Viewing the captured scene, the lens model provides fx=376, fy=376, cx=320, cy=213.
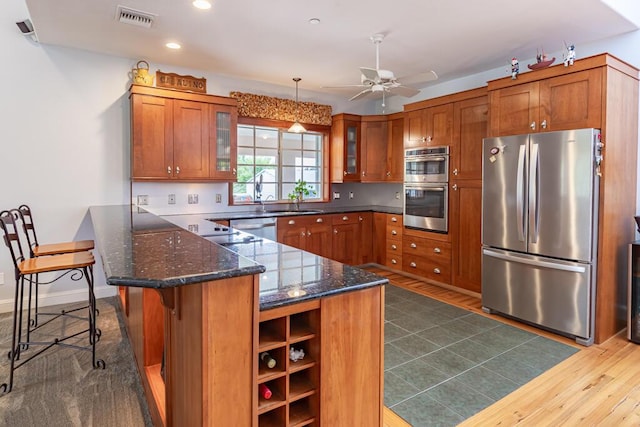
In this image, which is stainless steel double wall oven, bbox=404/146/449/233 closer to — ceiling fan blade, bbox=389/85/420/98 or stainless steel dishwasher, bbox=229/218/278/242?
ceiling fan blade, bbox=389/85/420/98

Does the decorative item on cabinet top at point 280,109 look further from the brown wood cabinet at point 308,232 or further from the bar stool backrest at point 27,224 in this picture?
the bar stool backrest at point 27,224

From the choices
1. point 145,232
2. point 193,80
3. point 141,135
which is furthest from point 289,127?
point 145,232

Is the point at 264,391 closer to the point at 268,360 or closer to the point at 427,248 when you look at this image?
the point at 268,360

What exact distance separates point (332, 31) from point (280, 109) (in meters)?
1.97

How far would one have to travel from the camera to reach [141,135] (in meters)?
3.98

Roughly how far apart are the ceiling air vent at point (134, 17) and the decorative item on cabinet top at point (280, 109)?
168 centimetres

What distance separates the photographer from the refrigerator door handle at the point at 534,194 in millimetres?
3248

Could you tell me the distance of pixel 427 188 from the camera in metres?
4.73

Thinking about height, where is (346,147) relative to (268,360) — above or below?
above

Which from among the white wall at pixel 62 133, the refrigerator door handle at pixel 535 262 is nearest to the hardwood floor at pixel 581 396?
the refrigerator door handle at pixel 535 262

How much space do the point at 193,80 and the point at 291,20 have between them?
5.64 feet

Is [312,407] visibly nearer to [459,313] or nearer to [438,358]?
[438,358]

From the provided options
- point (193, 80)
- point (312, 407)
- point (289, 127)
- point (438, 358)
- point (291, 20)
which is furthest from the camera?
point (289, 127)

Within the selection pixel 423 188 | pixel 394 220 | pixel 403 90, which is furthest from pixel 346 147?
pixel 403 90
